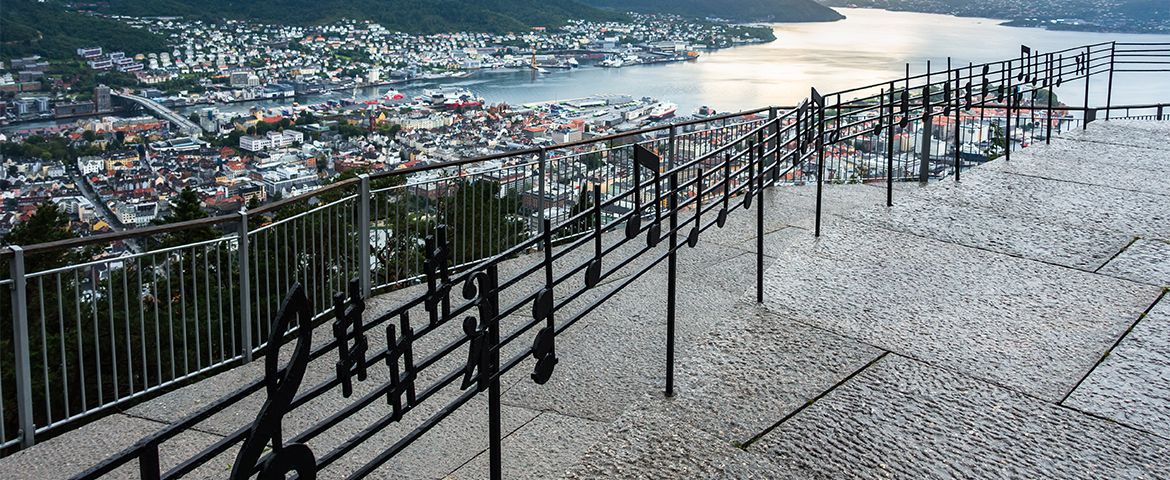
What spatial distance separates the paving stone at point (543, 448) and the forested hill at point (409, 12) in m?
47.4

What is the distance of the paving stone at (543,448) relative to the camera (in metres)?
4.25

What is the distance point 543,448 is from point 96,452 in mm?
2177

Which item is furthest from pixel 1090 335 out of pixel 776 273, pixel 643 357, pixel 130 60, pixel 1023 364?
pixel 130 60

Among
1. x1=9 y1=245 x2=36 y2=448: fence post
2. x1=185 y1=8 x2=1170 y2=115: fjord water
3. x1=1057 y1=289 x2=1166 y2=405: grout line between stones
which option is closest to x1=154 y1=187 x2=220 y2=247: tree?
x1=9 y1=245 x2=36 y2=448: fence post

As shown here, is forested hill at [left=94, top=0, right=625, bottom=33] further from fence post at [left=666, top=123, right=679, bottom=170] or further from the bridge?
fence post at [left=666, top=123, right=679, bottom=170]

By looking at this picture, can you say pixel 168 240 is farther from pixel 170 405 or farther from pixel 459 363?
pixel 459 363

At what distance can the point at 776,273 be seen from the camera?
6.89 metres

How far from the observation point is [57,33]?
1537 inches

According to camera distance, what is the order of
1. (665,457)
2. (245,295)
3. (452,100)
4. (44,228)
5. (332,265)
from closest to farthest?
(665,457)
(245,295)
(332,265)
(44,228)
(452,100)

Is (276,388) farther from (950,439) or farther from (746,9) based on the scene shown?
(746,9)

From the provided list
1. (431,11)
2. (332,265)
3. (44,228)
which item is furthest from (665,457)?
(431,11)

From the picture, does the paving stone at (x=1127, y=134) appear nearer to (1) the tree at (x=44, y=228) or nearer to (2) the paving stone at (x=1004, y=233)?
(2) the paving stone at (x=1004, y=233)

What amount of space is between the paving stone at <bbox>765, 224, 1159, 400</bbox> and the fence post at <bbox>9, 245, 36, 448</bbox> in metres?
4.00

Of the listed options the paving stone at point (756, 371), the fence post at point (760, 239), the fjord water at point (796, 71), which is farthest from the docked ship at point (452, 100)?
the paving stone at point (756, 371)
